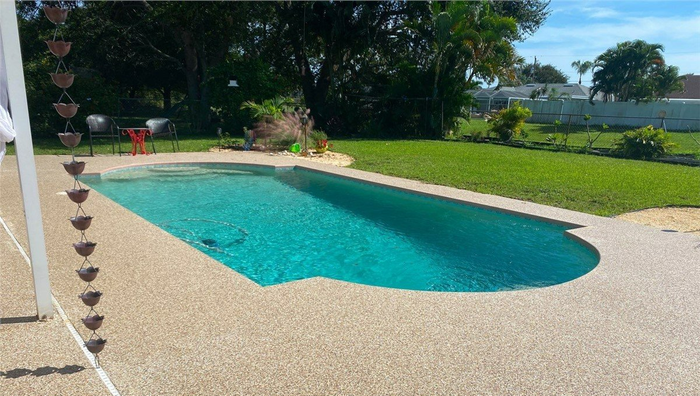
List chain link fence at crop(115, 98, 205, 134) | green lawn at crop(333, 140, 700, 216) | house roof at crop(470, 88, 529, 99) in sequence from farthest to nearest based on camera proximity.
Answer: house roof at crop(470, 88, 529, 99)
chain link fence at crop(115, 98, 205, 134)
green lawn at crop(333, 140, 700, 216)

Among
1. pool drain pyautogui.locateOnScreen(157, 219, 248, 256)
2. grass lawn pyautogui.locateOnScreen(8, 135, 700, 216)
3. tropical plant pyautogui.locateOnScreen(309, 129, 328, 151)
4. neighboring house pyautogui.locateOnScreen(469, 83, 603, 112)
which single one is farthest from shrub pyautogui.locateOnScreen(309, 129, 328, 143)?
neighboring house pyautogui.locateOnScreen(469, 83, 603, 112)

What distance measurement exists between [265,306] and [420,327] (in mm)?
1248

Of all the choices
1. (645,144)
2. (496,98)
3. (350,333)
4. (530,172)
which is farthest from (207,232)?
(496,98)

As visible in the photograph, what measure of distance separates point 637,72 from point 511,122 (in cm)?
2453

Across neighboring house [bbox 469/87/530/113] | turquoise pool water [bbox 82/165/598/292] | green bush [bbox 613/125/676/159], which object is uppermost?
neighboring house [bbox 469/87/530/113]

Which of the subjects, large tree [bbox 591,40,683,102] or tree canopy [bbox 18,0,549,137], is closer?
tree canopy [bbox 18,0,549,137]

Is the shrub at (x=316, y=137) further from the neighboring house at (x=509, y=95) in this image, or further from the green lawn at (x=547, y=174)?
the neighboring house at (x=509, y=95)

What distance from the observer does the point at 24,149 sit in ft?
9.55

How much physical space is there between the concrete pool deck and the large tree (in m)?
36.2

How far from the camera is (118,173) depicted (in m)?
11.1

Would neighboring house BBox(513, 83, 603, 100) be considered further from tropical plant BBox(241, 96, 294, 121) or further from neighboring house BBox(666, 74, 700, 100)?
tropical plant BBox(241, 96, 294, 121)

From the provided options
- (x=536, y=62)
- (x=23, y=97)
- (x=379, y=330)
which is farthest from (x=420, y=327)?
(x=536, y=62)

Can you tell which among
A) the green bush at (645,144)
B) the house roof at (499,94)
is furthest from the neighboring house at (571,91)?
the green bush at (645,144)

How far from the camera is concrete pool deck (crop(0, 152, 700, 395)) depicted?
8.87 feet
